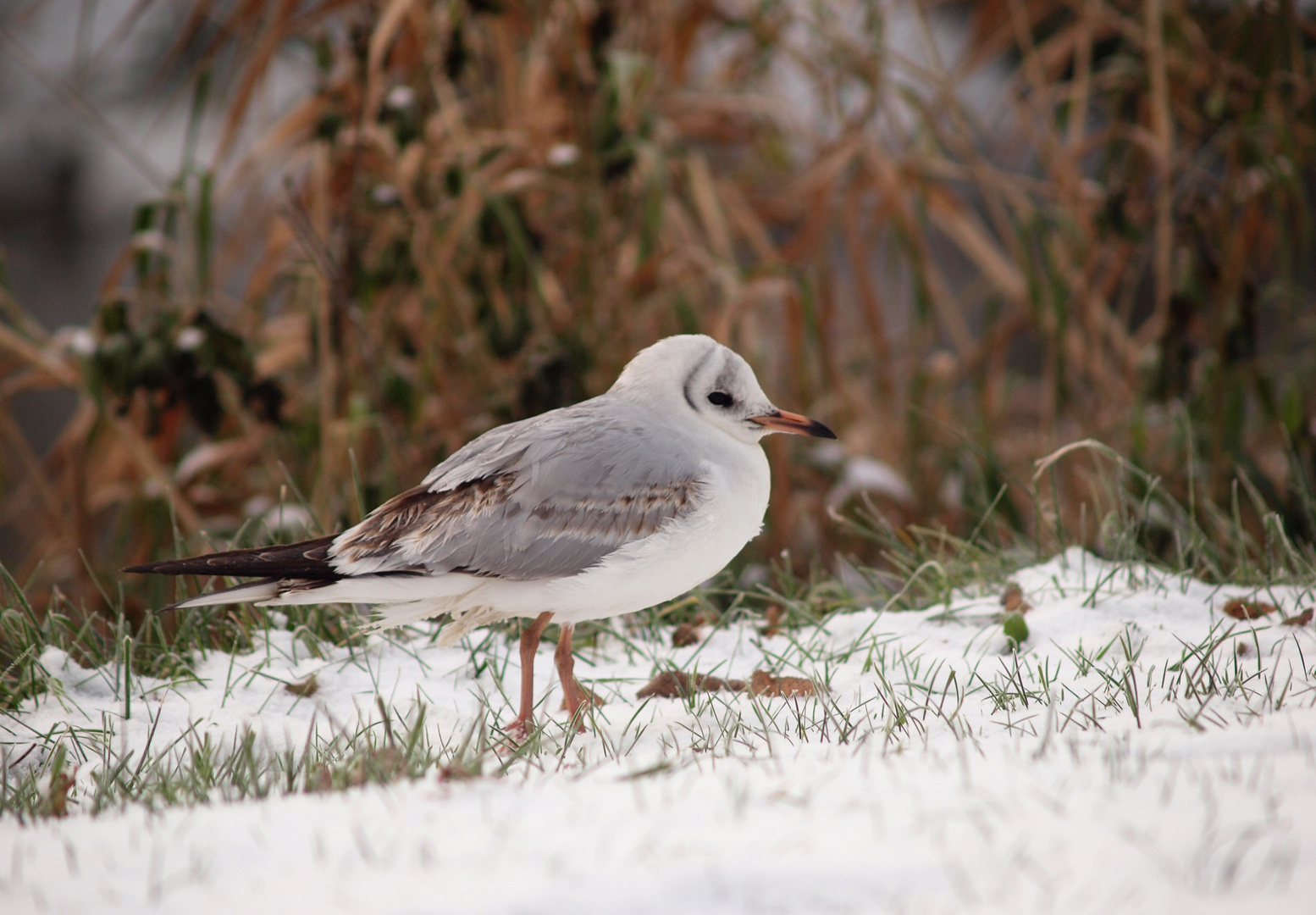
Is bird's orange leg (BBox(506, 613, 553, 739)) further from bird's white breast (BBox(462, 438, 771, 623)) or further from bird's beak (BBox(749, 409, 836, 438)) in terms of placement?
bird's beak (BBox(749, 409, 836, 438))

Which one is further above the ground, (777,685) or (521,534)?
(521,534)

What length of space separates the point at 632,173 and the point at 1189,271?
2.12 m

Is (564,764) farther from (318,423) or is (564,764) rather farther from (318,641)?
(318,423)

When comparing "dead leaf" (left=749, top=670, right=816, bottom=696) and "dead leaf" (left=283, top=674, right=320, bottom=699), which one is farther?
"dead leaf" (left=283, top=674, right=320, bottom=699)

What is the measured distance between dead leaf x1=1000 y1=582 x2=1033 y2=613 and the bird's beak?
0.79 m

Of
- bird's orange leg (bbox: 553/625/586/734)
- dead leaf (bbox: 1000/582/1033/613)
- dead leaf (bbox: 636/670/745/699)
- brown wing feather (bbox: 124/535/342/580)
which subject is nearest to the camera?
brown wing feather (bbox: 124/535/342/580)

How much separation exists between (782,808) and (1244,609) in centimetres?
186

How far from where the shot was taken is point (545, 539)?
262 centimetres

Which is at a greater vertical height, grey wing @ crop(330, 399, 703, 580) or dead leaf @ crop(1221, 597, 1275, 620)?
grey wing @ crop(330, 399, 703, 580)

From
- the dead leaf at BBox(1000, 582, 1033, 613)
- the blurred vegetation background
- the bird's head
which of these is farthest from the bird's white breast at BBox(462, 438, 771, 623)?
the blurred vegetation background

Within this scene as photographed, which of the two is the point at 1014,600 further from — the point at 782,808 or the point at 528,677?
the point at 782,808

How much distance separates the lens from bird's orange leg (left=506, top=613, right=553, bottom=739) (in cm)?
256

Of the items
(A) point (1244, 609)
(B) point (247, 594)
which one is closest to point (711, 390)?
(B) point (247, 594)

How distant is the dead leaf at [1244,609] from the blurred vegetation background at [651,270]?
2.02 ft
